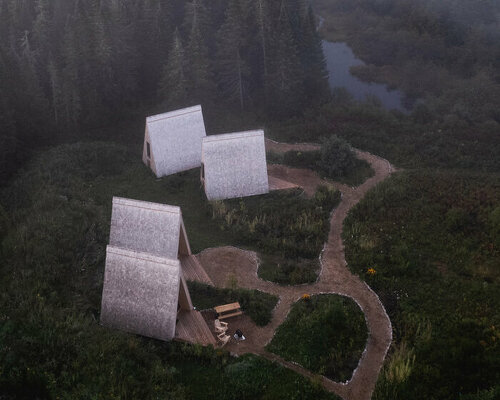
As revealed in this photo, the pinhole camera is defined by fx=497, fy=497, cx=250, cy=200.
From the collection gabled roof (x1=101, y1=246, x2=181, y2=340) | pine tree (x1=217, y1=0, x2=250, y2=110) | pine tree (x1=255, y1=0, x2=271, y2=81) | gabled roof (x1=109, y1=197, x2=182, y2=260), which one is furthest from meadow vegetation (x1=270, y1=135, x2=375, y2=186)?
gabled roof (x1=101, y1=246, x2=181, y2=340)

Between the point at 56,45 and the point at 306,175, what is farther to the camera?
the point at 56,45

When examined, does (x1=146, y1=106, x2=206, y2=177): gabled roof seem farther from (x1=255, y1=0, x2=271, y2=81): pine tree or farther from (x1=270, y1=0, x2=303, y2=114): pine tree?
(x1=255, y1=0, x2=271, y2=81): pine tree

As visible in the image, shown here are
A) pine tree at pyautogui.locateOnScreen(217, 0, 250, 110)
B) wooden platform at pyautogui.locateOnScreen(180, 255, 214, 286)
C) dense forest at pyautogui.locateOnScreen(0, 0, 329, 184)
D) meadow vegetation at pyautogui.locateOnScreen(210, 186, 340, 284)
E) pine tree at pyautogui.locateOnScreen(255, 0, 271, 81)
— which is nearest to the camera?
wooden platform at pyautogui.locateOnScreen(180, 255, 214, 286)

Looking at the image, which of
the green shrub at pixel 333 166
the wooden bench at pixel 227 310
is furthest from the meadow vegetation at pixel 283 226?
the wooden bench at pixel 227 310

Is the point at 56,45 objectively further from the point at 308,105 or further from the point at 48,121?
the point at 308,105

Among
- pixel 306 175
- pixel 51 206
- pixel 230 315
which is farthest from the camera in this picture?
pixel 306 175

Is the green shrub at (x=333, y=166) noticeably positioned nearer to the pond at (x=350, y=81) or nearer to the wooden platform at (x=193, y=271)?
the wooden platform at (x=193, y=271)

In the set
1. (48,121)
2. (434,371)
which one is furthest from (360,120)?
(434,371)
